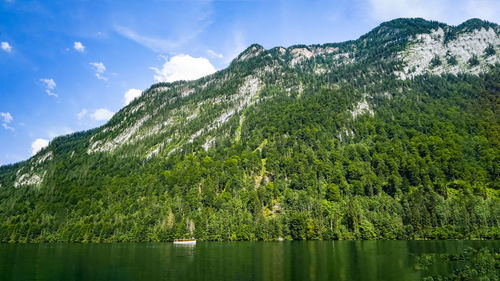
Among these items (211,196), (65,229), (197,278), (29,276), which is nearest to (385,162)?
(211,196)

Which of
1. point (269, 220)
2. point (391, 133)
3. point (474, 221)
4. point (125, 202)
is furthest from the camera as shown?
point (391, 133)

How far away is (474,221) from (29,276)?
453ft

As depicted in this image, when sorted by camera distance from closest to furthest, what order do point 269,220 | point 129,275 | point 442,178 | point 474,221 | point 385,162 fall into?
point 129,275 < point 474,221 < point 269,220 < point 442,178 < point 385,162

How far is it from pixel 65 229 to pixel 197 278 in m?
164

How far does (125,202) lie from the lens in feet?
610

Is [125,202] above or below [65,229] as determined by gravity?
above

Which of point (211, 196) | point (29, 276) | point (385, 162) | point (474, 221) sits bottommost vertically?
point (29, 276)

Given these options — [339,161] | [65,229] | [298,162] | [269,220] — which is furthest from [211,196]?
[65,229]

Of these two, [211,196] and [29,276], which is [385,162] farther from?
[29,276]

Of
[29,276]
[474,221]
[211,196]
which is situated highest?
[211,196]

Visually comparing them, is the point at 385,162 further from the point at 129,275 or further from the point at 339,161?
the point at 129,275

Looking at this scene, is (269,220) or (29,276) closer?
(29,276)

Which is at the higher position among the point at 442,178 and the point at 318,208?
the point at 442,178

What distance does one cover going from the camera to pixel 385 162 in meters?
172
